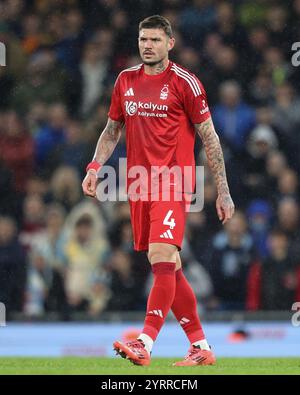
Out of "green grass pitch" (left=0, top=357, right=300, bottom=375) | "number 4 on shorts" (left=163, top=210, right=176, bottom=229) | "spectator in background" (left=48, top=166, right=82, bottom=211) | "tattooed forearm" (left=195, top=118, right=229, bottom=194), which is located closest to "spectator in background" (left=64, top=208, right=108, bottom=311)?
"spectator in background" (left=48, top=166, right=82, bottom=211)

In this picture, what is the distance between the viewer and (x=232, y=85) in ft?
46.8

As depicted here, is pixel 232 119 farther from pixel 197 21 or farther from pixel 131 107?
pixel 131 107

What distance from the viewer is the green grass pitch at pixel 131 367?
752 centimetres

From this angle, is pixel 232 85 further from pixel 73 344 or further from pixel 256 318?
pixel 73 344

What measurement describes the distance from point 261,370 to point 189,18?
850cm

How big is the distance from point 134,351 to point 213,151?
5.04ft

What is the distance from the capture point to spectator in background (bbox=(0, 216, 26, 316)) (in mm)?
13336

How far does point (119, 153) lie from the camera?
14.1 m

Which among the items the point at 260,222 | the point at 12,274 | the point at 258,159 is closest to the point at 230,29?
the point at 258,159

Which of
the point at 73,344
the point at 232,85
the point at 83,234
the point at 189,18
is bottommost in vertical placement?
the point at 73,344

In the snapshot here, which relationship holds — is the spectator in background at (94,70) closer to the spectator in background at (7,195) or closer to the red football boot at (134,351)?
the spectator in background at (7,195)

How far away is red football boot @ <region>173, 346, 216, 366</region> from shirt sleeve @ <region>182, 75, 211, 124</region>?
1.53 metres
